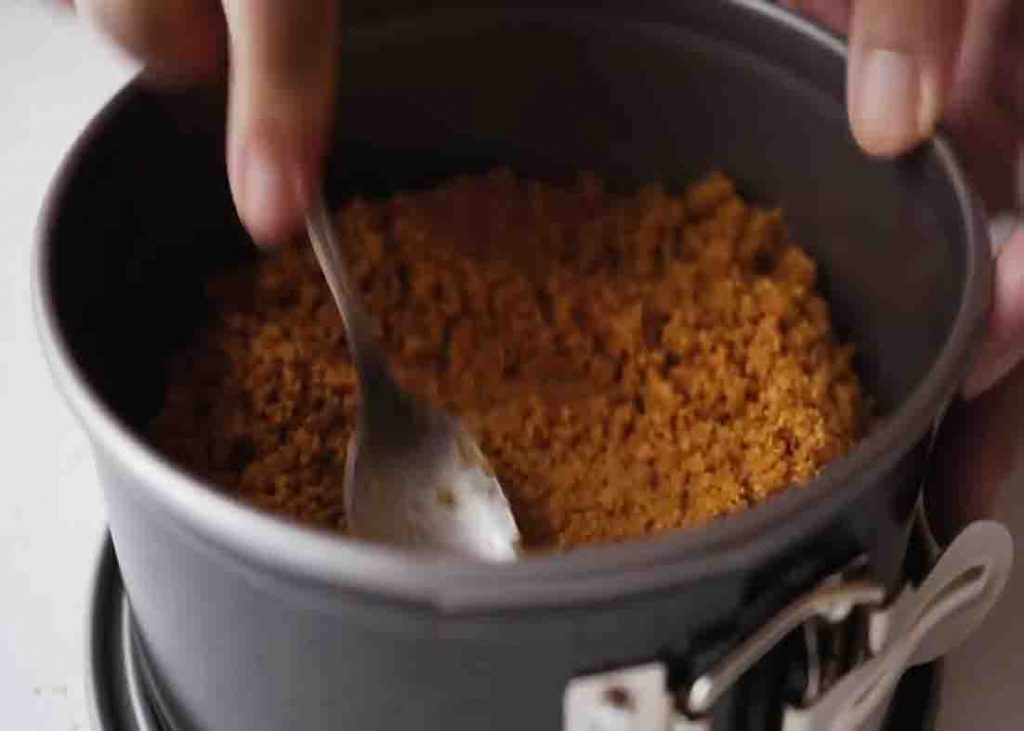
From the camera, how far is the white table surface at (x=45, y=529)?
477 millimetres

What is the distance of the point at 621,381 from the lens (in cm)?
49

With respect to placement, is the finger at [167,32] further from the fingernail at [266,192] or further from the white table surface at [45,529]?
the white table surface at [45,529]

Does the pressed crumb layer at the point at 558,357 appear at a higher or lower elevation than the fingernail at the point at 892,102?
lower

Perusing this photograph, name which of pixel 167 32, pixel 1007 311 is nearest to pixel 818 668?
pixel 1007 311

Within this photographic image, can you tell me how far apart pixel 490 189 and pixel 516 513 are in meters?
0.15

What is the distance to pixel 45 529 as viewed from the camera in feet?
1.71

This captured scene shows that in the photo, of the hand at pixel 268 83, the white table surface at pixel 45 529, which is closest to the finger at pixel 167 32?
the hand at pixel 268 83

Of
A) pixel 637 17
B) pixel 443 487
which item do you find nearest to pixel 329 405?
pixel 443 487

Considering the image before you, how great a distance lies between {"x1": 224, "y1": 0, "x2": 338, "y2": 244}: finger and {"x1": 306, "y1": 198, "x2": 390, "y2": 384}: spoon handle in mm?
46

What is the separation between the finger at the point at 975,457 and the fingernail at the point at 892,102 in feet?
0.40

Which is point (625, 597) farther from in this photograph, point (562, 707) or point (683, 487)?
point (683, 487)

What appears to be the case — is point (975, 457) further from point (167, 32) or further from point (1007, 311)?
point (167, 32)

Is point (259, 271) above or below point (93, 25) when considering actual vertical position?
below

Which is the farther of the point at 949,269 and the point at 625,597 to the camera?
the point at 949,269
